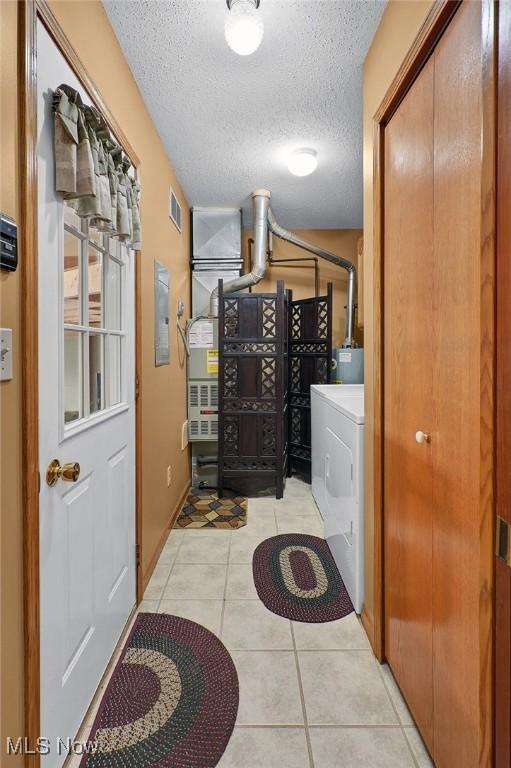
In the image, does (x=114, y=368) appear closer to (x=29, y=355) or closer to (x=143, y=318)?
(x=143, y=318)

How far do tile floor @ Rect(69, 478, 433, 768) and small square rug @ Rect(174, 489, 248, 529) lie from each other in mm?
425

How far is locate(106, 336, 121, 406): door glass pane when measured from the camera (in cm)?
152

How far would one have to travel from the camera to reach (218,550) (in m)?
2.26

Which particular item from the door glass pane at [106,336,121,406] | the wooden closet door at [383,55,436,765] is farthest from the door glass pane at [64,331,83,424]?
the wooden closet door at [383,55,436,765]

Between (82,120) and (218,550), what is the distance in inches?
87.1

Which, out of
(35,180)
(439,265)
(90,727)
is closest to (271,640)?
(90,727)

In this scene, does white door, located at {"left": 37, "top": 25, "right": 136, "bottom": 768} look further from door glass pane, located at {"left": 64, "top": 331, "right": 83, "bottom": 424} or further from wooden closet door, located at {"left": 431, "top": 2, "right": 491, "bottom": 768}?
wooden closet door, located at {"left": 431, "top": 2, "right": 491, "bottom": 768}

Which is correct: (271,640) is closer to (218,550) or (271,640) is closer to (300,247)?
(218,550)

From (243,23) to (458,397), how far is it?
1.58 m

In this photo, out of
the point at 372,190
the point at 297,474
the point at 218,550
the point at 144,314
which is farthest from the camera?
the point at 297,474

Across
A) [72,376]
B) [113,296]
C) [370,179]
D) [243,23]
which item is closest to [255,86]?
[243,23]

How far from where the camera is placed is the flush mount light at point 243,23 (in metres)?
1.36

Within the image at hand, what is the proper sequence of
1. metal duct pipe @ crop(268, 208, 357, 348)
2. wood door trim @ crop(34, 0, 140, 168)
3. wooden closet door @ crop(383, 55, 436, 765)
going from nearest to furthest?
wood door trim @ crop(34, 0, 140, 168)
wooden closet door @ crop(383, 55, 436, 765)
metal duct pipe @ crop(268, 208, 357, 348)

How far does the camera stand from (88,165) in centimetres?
105
